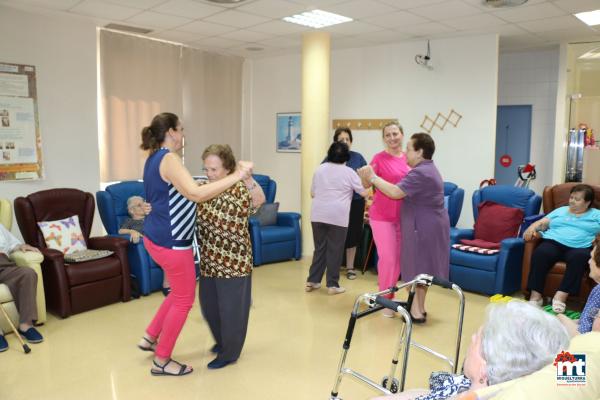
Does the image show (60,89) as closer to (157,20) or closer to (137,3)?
(157,20)

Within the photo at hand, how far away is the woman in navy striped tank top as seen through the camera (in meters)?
2.76

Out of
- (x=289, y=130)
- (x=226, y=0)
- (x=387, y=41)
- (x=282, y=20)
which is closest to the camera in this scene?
(x=226, y=0)

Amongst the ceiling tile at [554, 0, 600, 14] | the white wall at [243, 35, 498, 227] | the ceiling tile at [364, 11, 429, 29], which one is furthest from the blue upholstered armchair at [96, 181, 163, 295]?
the ceiling tile at [554, 0, 600, 14]

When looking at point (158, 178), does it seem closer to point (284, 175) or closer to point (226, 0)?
point (226, 0)

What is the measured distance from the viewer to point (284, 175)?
7.73 metres

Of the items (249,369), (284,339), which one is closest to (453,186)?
(284,339)

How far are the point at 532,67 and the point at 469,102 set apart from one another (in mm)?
1443

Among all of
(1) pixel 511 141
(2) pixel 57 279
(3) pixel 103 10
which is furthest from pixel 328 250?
(1) pixel 511 141

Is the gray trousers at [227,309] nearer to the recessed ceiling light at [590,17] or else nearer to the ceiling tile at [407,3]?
the ceiling tile at [407,3]

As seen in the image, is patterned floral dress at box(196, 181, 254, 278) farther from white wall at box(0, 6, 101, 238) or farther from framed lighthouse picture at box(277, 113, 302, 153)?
framed lighthouse picture at box(277, 113, 302, 153)

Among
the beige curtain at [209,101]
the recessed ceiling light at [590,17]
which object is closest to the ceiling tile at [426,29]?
the recessed ceiling light at [590,17]

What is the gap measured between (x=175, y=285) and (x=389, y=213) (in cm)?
183

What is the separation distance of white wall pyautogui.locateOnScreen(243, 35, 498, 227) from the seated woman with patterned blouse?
3.80 meters

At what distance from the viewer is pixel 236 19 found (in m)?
5.25
